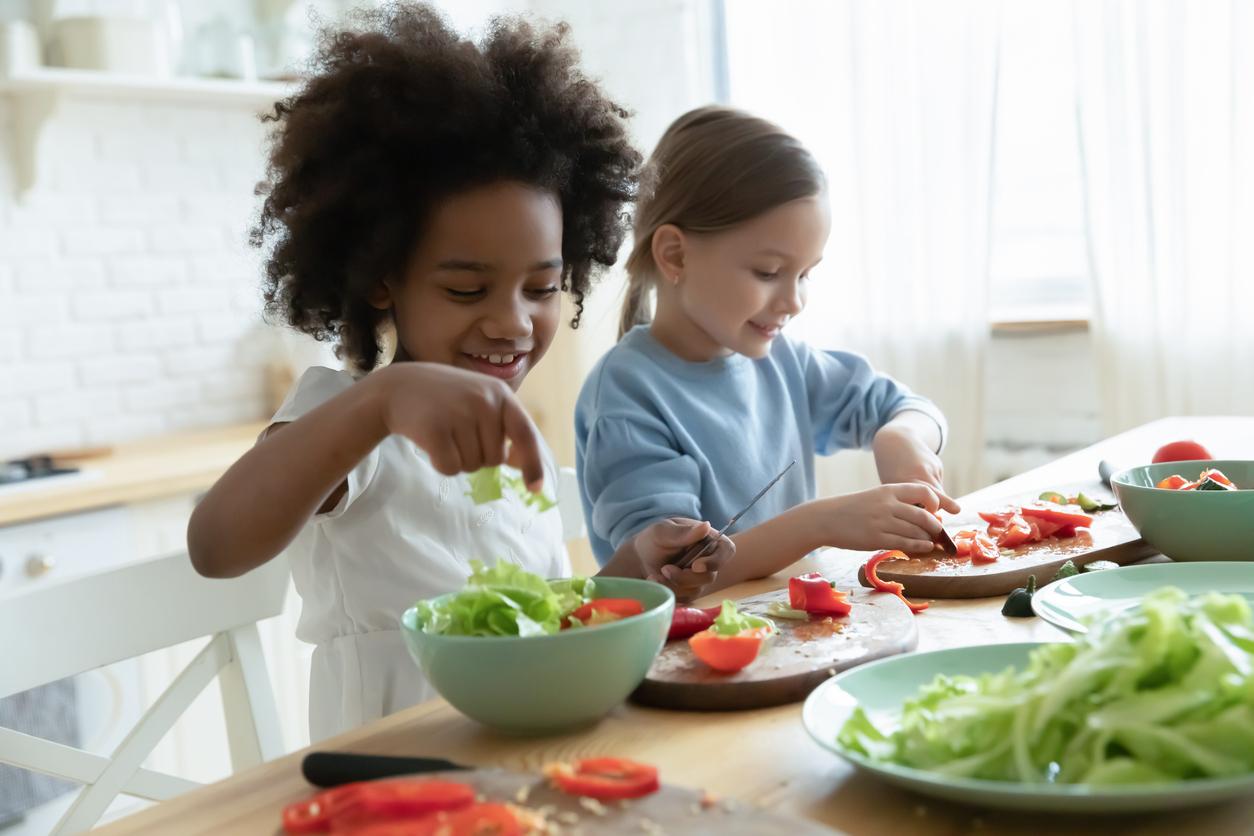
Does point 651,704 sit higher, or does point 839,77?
point 839,77

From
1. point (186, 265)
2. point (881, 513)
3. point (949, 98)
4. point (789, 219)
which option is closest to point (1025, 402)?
point (949, 98)

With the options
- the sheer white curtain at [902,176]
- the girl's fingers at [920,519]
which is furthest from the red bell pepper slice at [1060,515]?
the sheer white curtain at [902,176]

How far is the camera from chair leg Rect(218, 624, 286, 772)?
1351 millimetres

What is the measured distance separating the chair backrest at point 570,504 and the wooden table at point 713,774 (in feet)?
2.76

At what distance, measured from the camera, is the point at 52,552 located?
238cm

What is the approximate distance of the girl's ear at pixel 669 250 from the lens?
1702 mm

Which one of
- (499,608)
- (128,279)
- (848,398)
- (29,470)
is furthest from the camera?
(128,279)

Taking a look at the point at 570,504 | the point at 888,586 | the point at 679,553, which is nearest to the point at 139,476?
the point at 570,504

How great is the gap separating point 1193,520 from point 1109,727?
1.94 ft

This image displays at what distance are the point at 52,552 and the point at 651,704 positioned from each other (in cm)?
187

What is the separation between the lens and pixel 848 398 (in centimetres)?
188

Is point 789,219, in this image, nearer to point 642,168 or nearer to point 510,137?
point 642,168

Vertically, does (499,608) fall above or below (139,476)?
above

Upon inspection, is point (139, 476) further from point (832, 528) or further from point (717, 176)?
point (832, 528)
